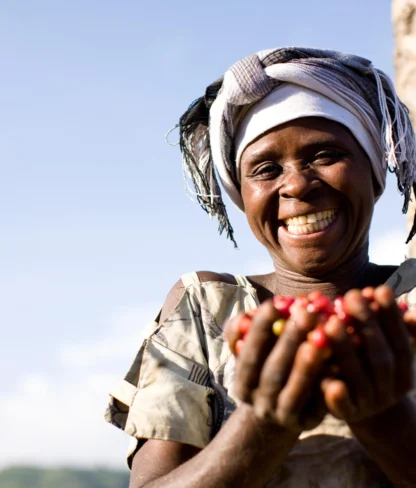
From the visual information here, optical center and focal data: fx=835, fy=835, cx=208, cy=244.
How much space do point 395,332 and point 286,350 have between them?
0.82 feet

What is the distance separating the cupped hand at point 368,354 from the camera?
5.92ft

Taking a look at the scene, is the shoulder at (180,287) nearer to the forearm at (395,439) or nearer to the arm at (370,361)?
the forearm at (395,439)

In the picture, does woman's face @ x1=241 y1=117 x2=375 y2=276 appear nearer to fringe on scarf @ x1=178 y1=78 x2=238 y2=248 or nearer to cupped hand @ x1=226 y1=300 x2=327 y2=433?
fringe on scarf @ x1=178 y1=78 x2=238 y2=248

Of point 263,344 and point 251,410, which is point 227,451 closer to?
point 251,410

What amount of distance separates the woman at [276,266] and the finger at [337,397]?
28 cm

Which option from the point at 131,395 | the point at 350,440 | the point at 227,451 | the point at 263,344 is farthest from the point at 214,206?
the point at 263,344

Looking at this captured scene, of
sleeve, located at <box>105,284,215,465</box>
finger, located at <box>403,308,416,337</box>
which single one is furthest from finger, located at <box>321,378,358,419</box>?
sleeve, located at <box>105,284,215,465</box>

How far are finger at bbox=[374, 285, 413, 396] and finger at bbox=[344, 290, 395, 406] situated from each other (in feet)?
0.07

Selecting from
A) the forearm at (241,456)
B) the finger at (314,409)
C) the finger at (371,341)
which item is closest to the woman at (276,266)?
the forearm at (241,456)

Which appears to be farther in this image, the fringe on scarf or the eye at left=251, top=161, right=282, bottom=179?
the fringe on scarf

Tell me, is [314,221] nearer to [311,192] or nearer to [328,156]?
[311,192]

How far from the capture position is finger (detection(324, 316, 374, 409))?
5.86ft

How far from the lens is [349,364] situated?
1.81 meters

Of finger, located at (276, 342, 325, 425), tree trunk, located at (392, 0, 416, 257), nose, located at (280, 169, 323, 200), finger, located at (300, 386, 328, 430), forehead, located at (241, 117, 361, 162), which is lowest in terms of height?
finger, located at (300, 386, 328, 430)
